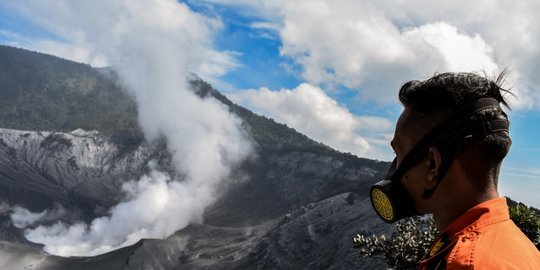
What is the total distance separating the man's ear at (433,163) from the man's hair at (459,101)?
11cm

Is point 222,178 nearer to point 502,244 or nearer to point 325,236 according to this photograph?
point 325,236

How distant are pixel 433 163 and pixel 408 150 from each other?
0.54 feet

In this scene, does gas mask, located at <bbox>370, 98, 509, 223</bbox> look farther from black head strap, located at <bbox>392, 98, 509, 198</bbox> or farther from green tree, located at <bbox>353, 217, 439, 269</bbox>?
green tree, located at <bbox>353, 217, 439, 269</bbox>

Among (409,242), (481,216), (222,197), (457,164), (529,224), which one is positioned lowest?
(529,224)

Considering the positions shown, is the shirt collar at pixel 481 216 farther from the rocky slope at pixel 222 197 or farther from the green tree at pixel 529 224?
the rocky slope at pixel 222 197

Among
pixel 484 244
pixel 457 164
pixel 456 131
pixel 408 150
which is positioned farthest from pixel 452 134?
pixel 484 244

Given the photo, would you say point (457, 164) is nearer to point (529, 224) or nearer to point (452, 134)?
point (452, 134)

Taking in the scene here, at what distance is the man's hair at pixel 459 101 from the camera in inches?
82.8

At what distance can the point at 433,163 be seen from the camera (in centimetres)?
219

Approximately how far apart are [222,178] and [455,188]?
408ft

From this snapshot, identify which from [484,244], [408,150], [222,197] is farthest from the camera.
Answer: [222,197]

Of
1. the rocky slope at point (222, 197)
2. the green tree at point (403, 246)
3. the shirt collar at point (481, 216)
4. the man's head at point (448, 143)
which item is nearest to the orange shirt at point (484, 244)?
the shirt collar at point (481, 216)

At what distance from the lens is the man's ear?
7.04 ft

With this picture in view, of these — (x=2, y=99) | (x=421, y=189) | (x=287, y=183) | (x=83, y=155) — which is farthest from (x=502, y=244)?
(x=2, y=99)
